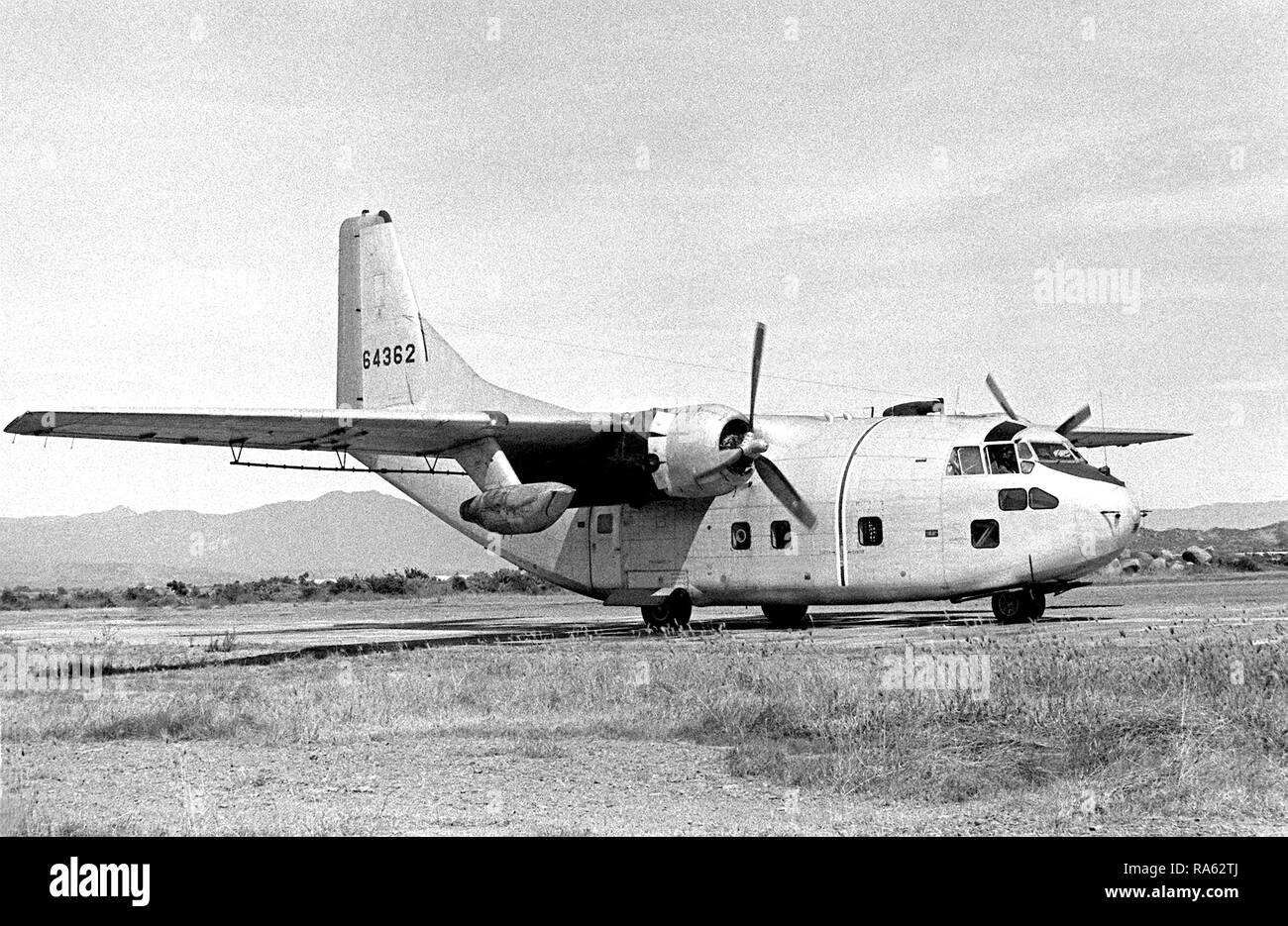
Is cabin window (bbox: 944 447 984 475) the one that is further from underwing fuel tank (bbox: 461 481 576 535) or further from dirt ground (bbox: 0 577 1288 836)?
underwing fuel tank (bbox: 461 481 576 535)

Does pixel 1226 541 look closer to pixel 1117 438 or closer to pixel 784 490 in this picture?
pixel 1117 438

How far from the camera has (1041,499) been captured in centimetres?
2278

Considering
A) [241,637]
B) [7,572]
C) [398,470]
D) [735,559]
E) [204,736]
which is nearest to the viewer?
[204,736]

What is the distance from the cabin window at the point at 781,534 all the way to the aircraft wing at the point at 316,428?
423cm

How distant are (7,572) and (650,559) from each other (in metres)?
190

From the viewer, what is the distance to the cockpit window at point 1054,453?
23500 mm

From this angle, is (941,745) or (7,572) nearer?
(941,745)

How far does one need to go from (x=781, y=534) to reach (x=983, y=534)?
13.5 feet

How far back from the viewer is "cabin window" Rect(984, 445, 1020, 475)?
76.4ft
